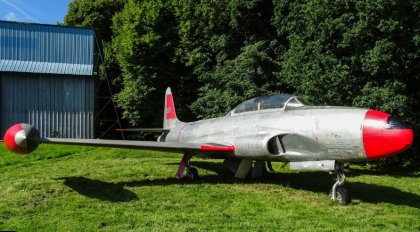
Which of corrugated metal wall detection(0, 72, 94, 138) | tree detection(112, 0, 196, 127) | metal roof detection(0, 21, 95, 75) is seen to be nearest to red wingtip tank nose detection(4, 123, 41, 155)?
corrugated metal wall detection(0, 72, 94, 138)

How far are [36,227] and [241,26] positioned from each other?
16.4 metres

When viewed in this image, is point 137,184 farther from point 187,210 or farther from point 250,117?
point 250,117

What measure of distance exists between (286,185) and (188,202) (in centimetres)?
311

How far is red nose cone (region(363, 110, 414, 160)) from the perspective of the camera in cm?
533

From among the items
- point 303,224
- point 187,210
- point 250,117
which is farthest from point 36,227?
point 250,117

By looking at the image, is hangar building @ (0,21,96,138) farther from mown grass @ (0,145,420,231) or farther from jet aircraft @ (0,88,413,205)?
jet aircraft @ (0,88,413,205)

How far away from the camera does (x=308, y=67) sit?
12.7m

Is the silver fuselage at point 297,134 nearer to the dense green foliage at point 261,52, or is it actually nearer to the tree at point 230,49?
the dense green foliage at point 261,52

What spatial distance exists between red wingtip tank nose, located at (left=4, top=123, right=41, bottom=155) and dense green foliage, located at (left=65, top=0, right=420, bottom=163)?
31.4ft

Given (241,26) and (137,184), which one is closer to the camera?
(137,184)

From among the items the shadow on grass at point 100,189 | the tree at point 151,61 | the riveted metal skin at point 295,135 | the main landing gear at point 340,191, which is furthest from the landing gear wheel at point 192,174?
the tree at point 151,61

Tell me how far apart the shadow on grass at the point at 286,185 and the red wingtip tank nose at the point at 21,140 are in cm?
171

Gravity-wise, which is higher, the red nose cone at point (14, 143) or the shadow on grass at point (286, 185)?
the red nose cone at point (14, 143)

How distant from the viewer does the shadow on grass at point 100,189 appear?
6728 millimetres
